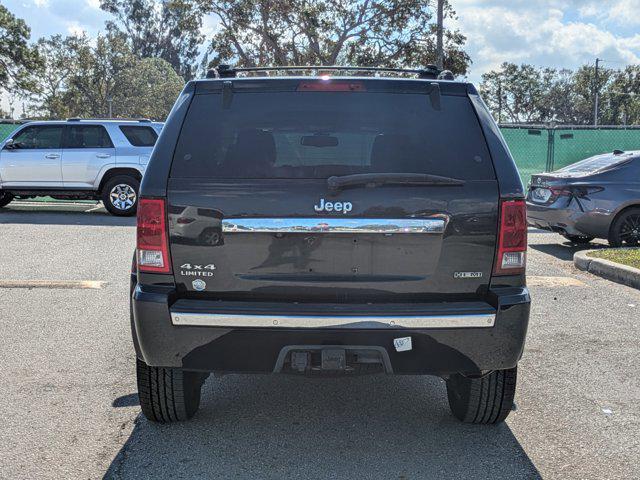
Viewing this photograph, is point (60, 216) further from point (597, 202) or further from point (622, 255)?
point (622, 255)

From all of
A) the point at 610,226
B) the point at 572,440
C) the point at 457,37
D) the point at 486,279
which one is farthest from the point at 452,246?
the point at 457,37

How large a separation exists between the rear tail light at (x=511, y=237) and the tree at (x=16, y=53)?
131ft

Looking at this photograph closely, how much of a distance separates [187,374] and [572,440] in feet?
7.06

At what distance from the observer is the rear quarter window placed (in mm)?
15344

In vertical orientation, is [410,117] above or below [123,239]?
above

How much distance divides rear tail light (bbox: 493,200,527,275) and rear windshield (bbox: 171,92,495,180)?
0.19 metres

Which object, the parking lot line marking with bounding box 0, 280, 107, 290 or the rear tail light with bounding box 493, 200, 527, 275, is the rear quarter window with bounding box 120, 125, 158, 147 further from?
the rear tail light with bounding box 493, 200, 527, 275

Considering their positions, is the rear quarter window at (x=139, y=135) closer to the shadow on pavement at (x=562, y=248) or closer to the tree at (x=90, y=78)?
the shadow on pavement at (x=562, y=248)

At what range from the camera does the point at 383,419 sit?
4.19 meters

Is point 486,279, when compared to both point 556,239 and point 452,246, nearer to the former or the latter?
point 452,246

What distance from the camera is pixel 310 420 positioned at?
4.16 m

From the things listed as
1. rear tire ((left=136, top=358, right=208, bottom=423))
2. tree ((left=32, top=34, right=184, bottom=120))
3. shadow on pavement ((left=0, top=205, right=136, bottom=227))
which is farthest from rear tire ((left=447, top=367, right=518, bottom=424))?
tree ((left=32, top=34, right=184, bottom=120))

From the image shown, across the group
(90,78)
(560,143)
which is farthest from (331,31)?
(90,78)

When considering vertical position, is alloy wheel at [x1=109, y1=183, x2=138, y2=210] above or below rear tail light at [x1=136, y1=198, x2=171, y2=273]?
below
